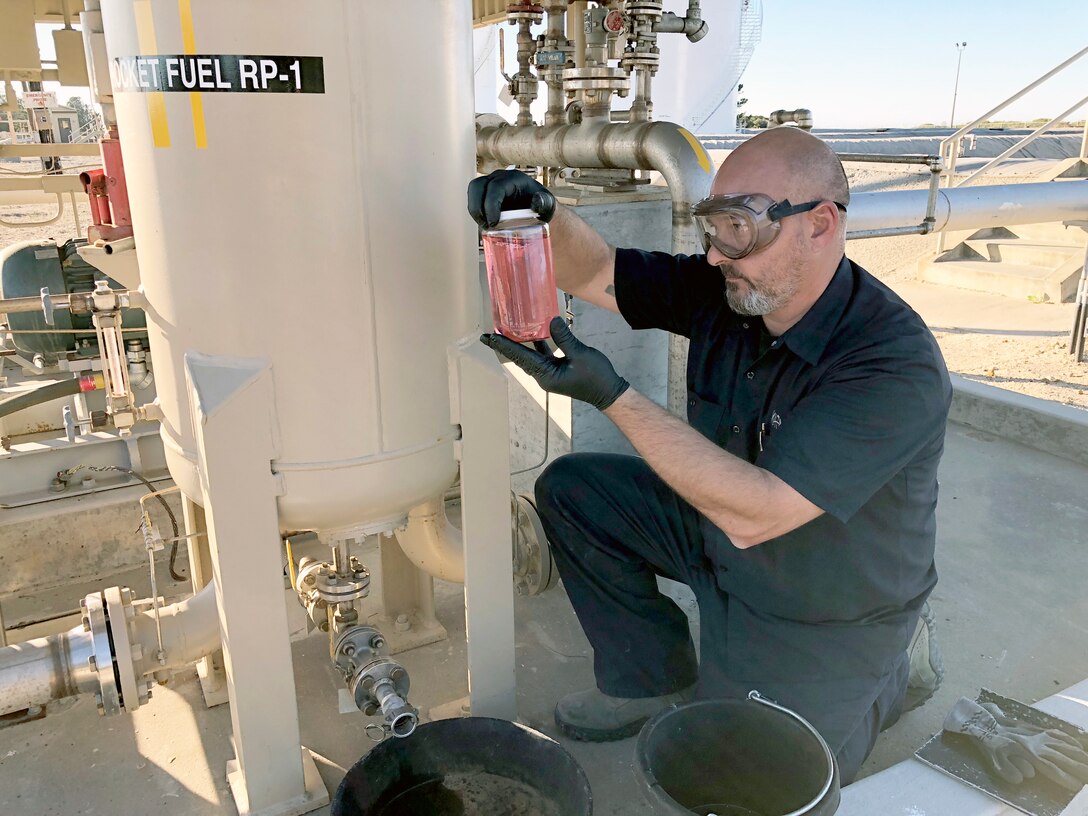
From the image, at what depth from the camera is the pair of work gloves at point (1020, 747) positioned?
1.46 metres

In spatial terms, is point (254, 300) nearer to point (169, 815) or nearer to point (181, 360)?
point (181, 360)

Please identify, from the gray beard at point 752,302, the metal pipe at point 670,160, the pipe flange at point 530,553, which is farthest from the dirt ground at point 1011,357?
the gray beard at point 752,302

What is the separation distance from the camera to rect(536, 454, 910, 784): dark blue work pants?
5.89 ft

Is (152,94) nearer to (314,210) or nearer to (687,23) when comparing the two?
(314,210)

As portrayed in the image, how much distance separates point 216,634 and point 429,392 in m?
0.67

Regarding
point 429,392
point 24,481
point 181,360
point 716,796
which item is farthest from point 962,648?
point 24,481

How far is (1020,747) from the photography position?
59.1 inches

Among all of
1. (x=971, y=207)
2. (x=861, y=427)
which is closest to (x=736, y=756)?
(x=861, y=427)

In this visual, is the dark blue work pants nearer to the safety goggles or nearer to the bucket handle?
the bucket handle

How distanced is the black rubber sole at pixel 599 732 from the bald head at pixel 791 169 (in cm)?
111

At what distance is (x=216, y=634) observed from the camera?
1.68 meters

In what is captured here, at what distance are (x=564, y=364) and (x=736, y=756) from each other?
699 millimetres

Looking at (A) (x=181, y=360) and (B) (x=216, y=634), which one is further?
(B) (x=216, y=634)

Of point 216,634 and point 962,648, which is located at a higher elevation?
point 216,634
